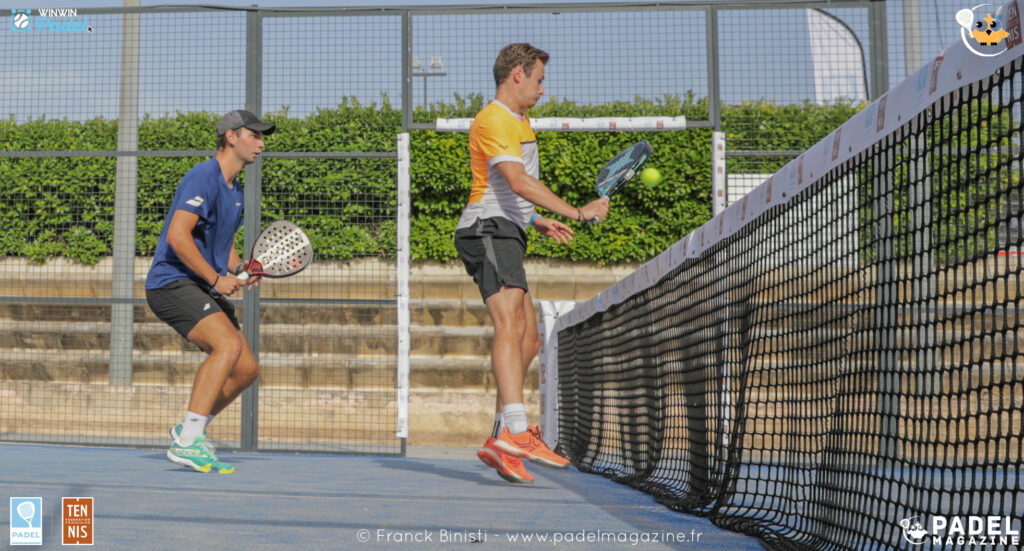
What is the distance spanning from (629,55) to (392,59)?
1830 millimetres

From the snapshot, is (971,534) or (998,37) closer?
(998,37)

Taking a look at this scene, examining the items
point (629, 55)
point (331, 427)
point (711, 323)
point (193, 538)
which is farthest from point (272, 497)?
point (629, 55)

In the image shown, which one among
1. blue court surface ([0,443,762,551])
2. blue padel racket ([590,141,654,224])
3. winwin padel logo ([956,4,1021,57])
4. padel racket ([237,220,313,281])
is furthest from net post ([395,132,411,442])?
winwin padel logo ([956,4,1021,57])

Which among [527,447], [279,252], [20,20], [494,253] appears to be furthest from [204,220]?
[20,20]

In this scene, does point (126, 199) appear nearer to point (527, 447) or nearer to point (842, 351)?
point (527, 447)

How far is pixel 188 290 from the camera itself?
491cm

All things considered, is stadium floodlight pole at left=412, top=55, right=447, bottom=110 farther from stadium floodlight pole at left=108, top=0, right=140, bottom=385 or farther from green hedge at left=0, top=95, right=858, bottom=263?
stadium floodlight pole at left=108, top=0, right=140, bottom=385

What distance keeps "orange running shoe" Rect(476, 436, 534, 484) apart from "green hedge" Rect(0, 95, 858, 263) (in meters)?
3.74

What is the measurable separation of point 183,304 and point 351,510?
1.91m

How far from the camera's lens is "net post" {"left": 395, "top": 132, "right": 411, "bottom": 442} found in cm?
737

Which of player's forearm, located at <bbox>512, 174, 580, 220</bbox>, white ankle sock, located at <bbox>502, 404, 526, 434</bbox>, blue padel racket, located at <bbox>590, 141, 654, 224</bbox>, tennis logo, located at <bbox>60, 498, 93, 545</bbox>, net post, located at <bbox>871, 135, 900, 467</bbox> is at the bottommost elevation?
tennis logo, located at <bbox>60, 498, 93, 545</bbox>

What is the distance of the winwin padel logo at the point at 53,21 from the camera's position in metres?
7.88

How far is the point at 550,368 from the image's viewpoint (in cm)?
726

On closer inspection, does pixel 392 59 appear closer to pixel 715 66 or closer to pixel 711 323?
pixel 715 66
